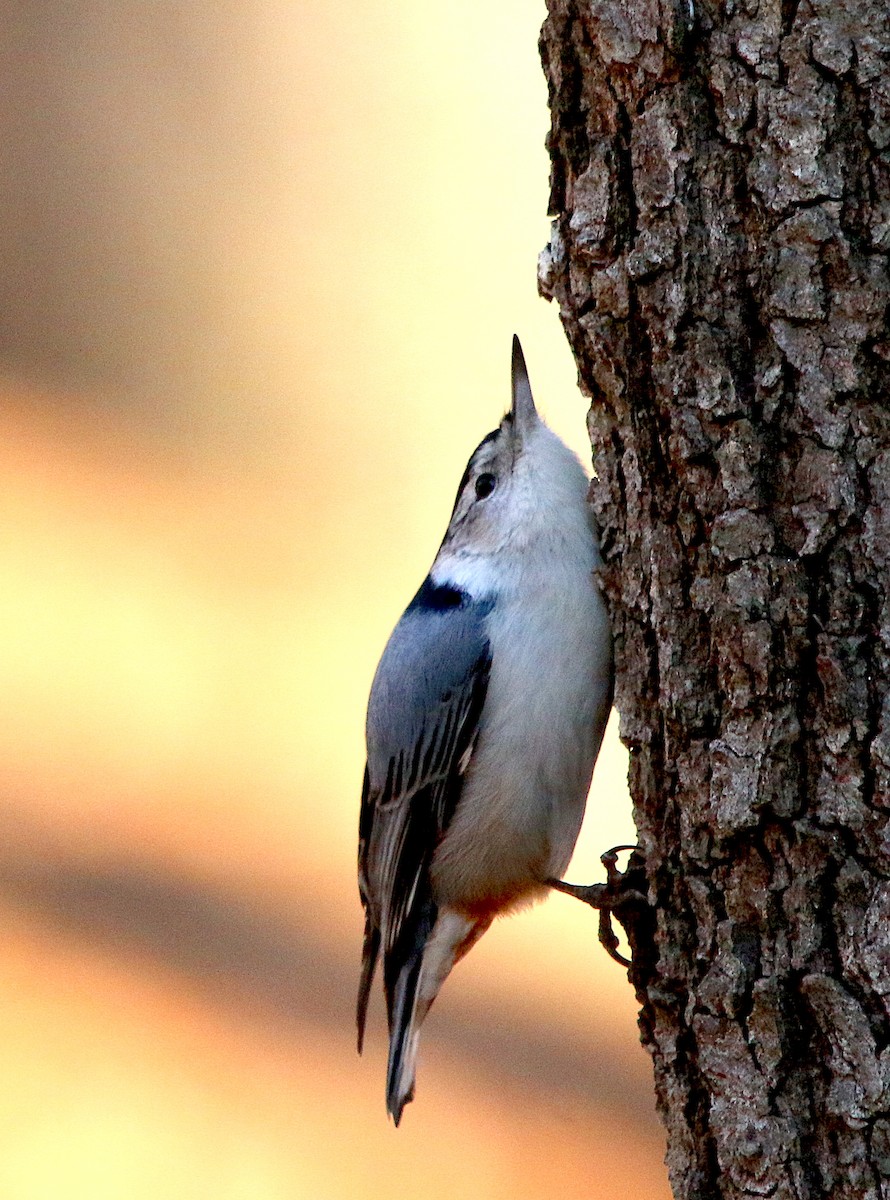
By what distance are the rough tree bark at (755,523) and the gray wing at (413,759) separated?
51 centimetres

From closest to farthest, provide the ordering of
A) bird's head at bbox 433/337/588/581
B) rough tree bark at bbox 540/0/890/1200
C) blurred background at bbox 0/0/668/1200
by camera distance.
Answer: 1. rough tree bark at bbox 540/0/890/1200
2. bird's head at bbox 433/337/588/581
3. blurred background at bbox 0/0/668/1200

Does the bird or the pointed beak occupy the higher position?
the pointed beak

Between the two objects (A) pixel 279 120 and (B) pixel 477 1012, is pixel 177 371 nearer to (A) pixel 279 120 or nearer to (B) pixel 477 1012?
(A) pixel 279 120

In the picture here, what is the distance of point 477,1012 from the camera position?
3.29 m

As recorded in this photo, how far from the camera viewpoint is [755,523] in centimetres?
141

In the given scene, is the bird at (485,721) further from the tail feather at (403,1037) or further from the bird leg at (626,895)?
the bird leg at (626,895)

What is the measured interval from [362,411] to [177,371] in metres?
0.49

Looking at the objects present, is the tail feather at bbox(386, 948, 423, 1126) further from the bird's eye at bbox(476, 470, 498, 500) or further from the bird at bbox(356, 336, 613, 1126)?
the bird's eye at bbox(476, 470, 498, 500)

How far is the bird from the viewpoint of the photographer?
1912mm

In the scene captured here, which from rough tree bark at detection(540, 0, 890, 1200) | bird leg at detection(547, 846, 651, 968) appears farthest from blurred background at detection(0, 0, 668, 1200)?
rough tree bark at detection(540, 0, 890, 1200)

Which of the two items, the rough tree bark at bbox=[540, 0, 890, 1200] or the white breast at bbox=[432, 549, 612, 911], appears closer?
the rough tree bark at bbox=[540, 0, 890, 1200]

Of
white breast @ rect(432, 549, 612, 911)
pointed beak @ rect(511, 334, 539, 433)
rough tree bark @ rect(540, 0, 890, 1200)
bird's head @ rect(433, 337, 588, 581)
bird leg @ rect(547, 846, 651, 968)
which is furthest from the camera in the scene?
pointed beak @ rect(511, 334, 539, 433)

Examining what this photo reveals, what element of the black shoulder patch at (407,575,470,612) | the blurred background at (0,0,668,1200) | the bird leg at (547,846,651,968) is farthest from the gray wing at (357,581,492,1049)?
the blurred background at (0,0,668,1200)

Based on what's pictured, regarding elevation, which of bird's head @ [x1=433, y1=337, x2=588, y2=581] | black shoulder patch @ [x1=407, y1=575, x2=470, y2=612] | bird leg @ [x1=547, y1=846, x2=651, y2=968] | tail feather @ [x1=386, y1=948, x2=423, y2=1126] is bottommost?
tail feather @ [x1=386, y1=948, x2=423, y2=1126]
